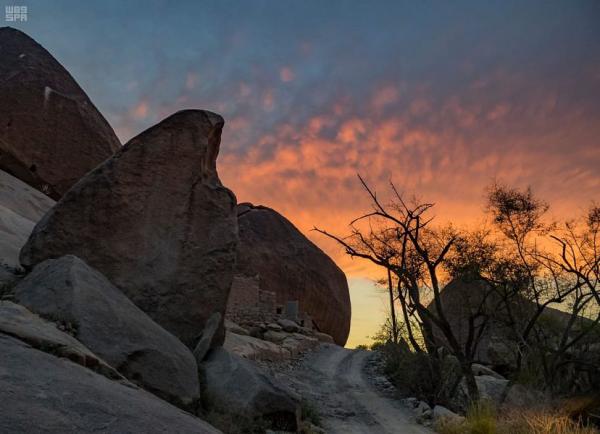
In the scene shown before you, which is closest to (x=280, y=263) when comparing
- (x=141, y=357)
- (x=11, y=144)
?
(x=11, y=144)

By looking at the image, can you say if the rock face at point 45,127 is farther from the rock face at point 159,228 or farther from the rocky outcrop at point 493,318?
the rocky outcrop at point 493,318

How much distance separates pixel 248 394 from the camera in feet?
23.4

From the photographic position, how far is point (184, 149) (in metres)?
9.66

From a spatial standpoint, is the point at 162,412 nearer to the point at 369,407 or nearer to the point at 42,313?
the point at 42,313

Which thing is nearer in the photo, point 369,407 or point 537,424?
point 537,424

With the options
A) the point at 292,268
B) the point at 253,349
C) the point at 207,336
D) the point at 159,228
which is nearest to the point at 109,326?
the point at 207,336

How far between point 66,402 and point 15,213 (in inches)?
415

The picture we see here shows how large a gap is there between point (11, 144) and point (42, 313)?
15.4m

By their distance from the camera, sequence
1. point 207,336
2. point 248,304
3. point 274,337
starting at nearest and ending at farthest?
point 207,336 → point 274,337 → point 248,304

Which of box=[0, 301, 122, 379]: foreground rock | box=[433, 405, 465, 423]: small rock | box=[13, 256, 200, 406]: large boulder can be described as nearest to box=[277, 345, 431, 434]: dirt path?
box=[433, 405, 465, 423]: small rock

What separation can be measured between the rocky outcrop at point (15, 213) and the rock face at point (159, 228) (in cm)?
84

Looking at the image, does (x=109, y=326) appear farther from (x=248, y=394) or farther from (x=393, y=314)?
(x=393, y=314)

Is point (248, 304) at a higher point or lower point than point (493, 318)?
lower

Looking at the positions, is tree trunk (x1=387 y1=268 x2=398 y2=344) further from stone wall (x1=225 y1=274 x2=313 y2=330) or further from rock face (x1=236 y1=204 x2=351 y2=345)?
rock face (x1=236 y1=204 x2=351 y2=345)
